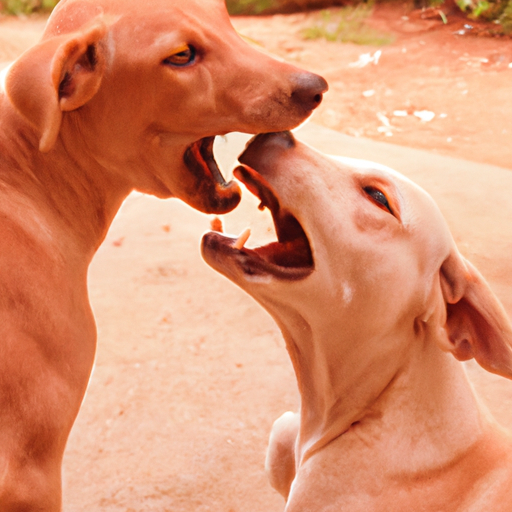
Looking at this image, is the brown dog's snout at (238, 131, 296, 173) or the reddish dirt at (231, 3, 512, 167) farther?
the reddish dirt at (231, 3, 512, 167)

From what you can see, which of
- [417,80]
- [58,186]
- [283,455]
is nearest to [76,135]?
[58,186]

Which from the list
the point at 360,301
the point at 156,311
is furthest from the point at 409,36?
the point at 360,301

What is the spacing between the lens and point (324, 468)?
222cm

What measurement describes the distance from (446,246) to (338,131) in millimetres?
5584

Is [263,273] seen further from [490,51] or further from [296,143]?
[490,51]

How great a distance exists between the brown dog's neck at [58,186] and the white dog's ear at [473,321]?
97 centimetres

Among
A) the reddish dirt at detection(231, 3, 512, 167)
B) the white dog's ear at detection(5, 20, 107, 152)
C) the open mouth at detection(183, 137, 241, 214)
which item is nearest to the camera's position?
the white dog's ear at detection(5, 20, 107, 152)

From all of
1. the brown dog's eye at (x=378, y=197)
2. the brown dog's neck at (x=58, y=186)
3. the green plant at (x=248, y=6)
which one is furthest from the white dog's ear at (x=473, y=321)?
the green plant at (x=248, y=6)

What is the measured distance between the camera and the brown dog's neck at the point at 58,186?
1.95m

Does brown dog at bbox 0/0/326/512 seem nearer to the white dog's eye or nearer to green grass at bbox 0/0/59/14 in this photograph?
the white dog's eye

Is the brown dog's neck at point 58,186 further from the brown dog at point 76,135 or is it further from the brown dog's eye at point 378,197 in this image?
the brown dog's eye at point 378,197

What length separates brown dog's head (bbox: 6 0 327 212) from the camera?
1756 millimetres

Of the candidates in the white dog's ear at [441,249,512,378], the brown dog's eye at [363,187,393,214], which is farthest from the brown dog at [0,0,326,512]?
the white dog's ear at [441,249,512,378]

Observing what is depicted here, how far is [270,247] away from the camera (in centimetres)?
217
